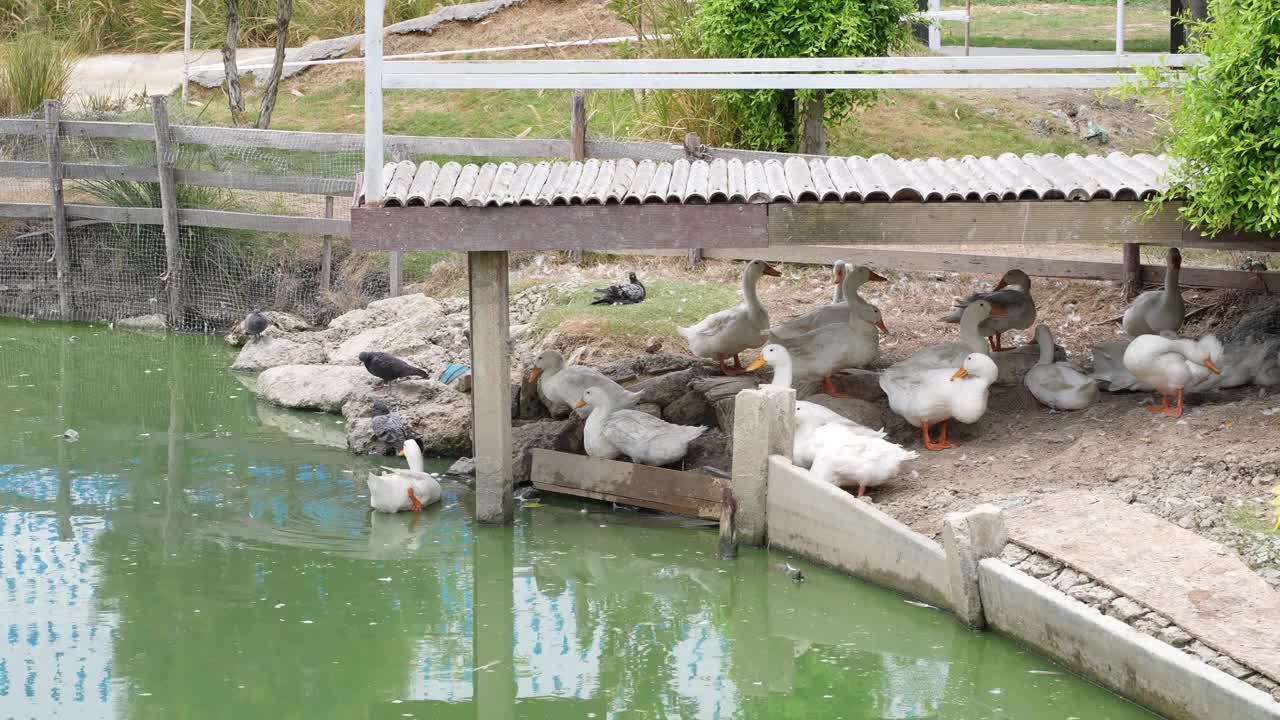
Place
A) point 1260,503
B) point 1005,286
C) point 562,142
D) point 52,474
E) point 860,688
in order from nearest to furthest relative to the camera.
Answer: point 860,688
point 1260,503
point 52,474
point 1005,286
point 562,142

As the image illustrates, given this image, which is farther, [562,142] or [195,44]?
[195,44]

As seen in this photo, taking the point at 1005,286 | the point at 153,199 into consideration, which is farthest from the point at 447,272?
the point at 1005,286

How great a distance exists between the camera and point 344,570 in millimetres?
7855

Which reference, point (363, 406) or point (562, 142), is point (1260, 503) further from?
point (562, 142)

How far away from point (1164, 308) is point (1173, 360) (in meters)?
1.48

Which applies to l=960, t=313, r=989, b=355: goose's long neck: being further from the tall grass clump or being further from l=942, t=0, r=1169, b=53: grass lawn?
the tall grass clump

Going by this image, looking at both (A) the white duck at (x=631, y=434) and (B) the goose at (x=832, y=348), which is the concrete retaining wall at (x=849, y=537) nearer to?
(A) the white duck at (x=631, y=434)

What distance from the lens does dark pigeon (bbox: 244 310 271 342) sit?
13.0m

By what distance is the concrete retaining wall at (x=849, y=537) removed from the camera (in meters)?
7.04

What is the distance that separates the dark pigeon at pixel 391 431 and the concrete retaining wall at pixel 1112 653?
15.8 ft

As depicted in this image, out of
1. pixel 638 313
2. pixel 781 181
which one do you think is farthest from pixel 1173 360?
pixel 638 313

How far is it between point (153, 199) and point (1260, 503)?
37.4 ft

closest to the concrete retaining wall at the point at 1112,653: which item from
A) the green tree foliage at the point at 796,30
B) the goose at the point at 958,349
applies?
the goose at the point at 958,349

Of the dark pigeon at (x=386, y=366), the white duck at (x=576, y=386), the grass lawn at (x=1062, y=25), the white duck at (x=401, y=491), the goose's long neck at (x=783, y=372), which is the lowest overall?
the white duck at (x=401, y=491)
